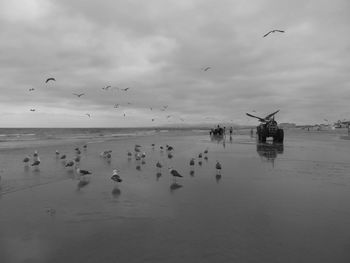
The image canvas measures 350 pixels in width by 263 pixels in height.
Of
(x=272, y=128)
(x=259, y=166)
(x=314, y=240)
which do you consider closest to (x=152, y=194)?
(x=314, y=240)

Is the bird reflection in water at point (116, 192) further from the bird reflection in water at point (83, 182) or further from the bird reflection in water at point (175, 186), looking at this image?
the bird reflection in water at point (175, 186)

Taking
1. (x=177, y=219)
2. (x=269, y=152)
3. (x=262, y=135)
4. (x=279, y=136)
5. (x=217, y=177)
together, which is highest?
(x=262, y=135)

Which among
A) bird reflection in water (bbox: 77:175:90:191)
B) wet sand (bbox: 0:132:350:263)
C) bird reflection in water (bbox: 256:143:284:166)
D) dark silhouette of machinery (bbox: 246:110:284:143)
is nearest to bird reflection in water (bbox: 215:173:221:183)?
wet sand (bbox: 0:132:350:263)

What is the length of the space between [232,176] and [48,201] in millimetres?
8822

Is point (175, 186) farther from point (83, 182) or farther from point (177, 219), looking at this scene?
point (177, 219)

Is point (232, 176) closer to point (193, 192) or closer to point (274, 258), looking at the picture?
point (193, 192)

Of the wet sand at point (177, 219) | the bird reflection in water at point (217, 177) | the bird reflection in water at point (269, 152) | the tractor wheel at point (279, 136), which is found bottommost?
the wet sand at point (177, 219)

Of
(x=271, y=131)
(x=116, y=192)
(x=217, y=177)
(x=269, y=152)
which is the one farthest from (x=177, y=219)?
(x=271, y=131)

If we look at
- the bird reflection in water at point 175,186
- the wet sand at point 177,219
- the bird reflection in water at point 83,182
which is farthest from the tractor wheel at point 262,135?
the bird reflection in water at point 83,182

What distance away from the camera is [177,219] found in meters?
9.41

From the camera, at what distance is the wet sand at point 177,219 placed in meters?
7.19

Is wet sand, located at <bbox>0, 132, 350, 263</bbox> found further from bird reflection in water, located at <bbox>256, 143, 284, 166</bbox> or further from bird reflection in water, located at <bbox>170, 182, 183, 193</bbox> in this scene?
bird reflection in water, located at <bbox>256, 143, 284, 166</bbox>

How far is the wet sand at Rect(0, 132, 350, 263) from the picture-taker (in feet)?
23.6

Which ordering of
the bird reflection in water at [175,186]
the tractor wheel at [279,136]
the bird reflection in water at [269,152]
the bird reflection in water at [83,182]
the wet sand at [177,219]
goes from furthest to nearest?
the tractor wheel at [279,136]
the bird reflection in water at [269,152]
the bird reflection in water at [83,182]
the bird reflection in water at [175,186]
the wet sand at [177,219]
